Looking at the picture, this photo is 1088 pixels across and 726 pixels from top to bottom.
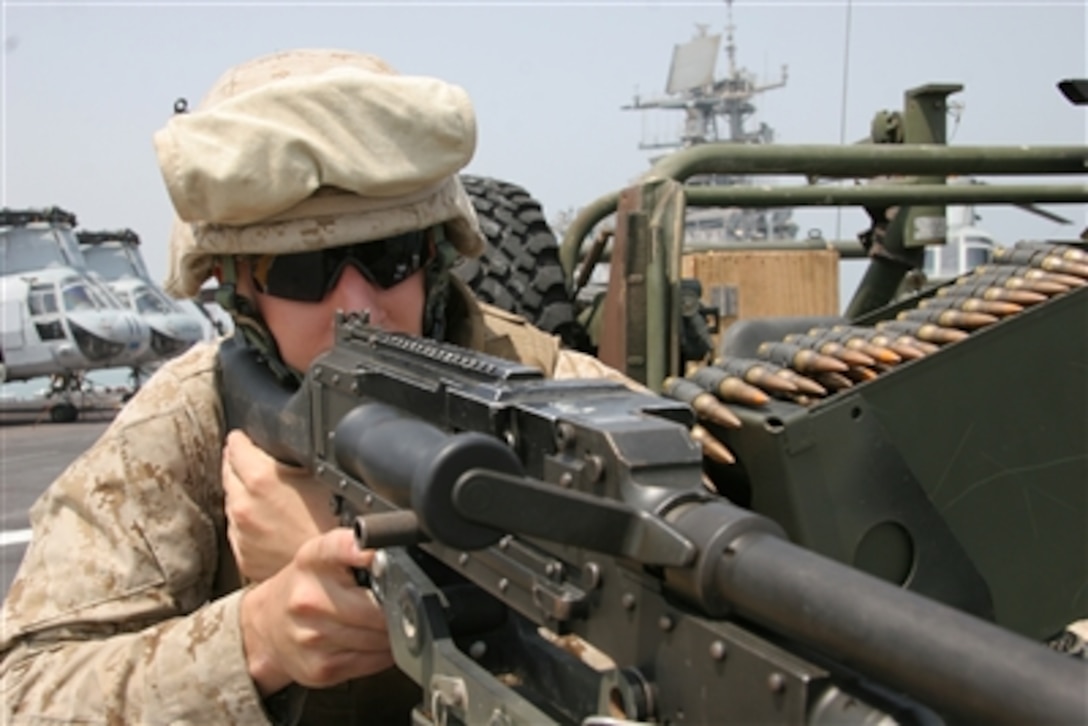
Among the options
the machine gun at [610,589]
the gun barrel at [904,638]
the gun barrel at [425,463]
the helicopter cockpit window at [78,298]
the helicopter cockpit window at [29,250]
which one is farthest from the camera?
the helicopter cockpit window at [29,250]

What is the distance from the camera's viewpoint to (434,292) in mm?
2545

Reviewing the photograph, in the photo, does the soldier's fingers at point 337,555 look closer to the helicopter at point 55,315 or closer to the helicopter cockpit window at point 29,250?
the helicopter at point 55,315

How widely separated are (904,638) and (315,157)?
4.99 feet

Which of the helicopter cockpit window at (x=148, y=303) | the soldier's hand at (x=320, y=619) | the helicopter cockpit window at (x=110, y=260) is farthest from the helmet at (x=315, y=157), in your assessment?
the helicopter cockpit window at (x=110, y=260)

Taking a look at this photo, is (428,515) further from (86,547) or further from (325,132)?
(86,547)

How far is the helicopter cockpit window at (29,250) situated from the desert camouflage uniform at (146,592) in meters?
26.2

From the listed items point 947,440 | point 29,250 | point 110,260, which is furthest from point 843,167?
point 110,260

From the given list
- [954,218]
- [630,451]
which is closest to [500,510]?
[630,451]

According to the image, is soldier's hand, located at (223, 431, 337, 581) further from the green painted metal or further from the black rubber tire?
the black rubber tire

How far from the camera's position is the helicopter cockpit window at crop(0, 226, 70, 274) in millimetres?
26812

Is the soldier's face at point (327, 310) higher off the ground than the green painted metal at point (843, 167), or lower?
lower

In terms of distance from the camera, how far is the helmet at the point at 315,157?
2.21 m

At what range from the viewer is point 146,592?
233 centimetres

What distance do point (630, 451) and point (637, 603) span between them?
0.56 ft
